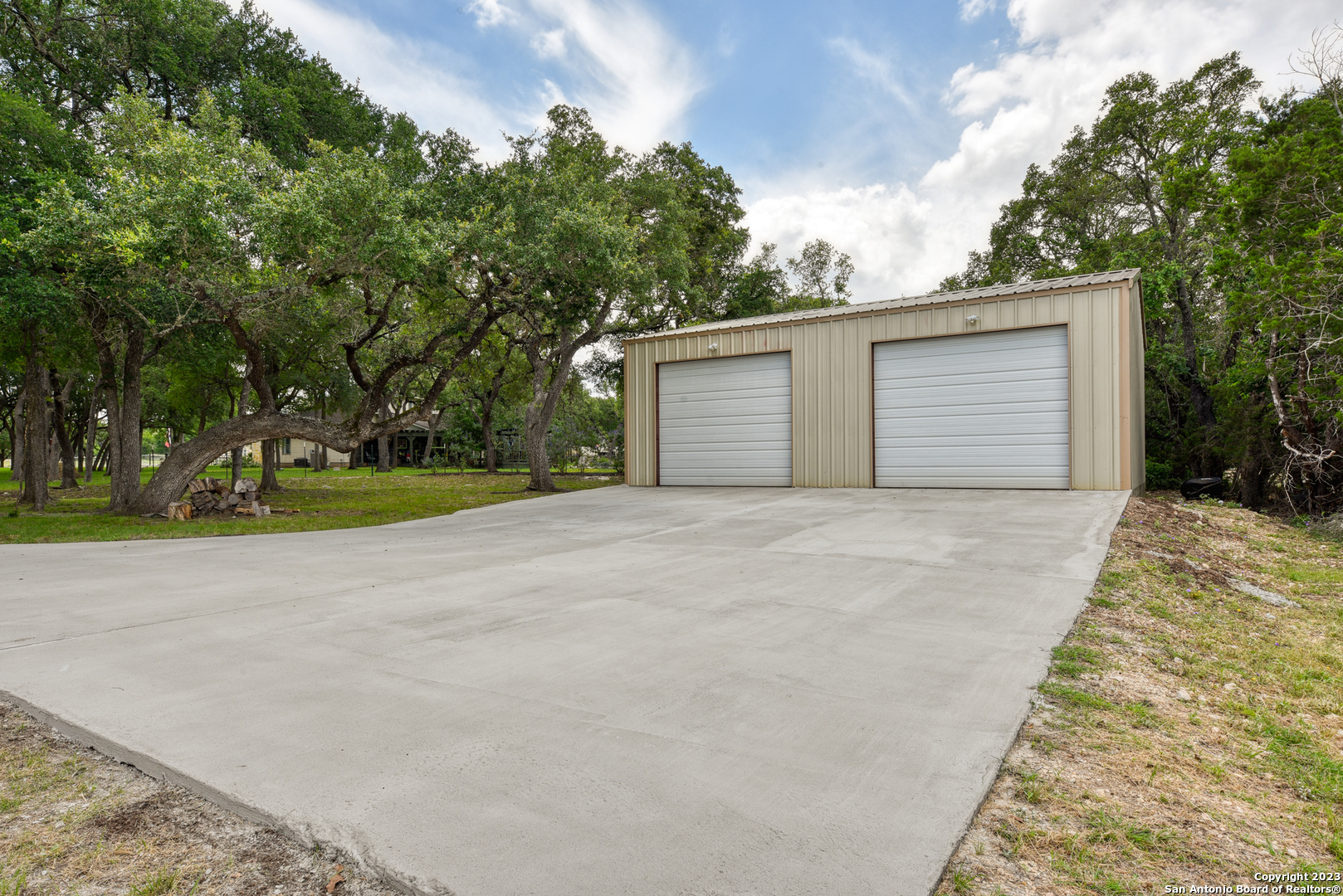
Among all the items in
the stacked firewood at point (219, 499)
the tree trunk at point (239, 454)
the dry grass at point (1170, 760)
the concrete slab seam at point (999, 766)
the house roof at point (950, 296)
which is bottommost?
the dry grass at point (1170, 760)

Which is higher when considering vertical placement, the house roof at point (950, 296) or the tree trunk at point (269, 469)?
the house roof at point (950, 296)

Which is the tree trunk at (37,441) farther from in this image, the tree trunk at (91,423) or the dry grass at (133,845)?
the dry grass at (133,845)

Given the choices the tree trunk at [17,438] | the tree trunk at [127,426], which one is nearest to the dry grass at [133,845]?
the tree trunk at [127,426]

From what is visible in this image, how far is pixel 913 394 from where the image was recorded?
11938mm

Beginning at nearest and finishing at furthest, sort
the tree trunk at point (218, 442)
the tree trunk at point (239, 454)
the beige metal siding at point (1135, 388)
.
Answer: the beige metal siding at point (1135, 388) < the tree trunk at point (218, 442) < the tree trunk at point (239, 454)

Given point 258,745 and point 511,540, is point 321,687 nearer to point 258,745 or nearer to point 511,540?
point 258,745

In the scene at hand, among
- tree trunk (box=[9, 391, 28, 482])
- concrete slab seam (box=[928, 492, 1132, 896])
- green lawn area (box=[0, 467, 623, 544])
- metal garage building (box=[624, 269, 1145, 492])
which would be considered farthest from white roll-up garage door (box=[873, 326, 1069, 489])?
tree trunk (box=[9, 391, 28, 482])

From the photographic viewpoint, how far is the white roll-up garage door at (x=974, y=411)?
10828mm

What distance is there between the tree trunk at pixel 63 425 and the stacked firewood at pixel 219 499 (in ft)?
34.9

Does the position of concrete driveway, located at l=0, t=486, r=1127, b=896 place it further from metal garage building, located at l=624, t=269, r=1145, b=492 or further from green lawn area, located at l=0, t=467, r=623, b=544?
metal garage building, located at l=624, t=269, r=1145, b=492

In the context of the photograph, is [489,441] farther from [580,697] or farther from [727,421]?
[580,697]

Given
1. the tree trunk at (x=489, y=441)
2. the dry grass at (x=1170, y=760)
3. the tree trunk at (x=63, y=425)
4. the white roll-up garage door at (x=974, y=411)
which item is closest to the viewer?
the dry grass at (x=1170, y=760)

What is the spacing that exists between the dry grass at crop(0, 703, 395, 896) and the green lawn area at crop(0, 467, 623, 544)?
806cm

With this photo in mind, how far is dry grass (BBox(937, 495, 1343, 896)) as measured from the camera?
1.75 meters
